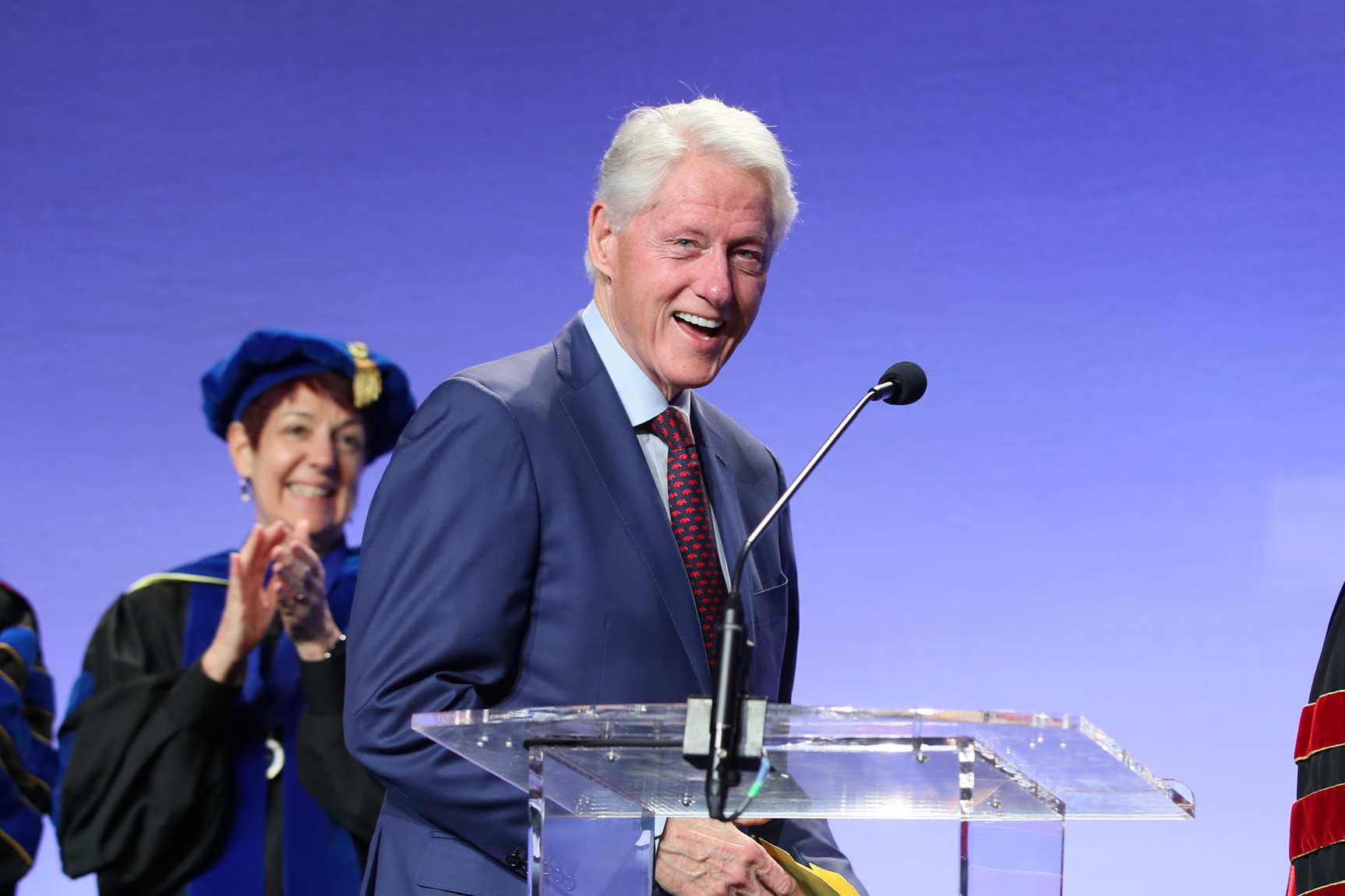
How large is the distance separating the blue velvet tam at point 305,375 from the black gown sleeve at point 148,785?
676 millimetres

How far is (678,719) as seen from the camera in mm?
1179

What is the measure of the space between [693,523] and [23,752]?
202cm

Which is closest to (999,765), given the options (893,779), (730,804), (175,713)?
(893,779)

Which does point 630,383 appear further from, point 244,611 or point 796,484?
point 244,611

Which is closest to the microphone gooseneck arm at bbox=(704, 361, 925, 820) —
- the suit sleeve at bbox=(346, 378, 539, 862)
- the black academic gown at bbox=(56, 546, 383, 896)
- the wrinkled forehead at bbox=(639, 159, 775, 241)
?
the suit sleeve at bbox=(346, 378, 539, 862)

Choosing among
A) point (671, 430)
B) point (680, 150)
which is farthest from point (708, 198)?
point (671, 430)

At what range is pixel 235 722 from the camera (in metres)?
2.78

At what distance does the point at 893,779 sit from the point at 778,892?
0.19 meters

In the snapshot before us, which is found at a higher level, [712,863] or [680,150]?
[680,150]

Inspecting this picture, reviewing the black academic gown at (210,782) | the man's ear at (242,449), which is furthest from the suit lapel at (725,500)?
the man's ear at (242,449)

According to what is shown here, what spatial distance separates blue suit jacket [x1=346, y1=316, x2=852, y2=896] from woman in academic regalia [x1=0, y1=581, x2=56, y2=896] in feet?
5.62

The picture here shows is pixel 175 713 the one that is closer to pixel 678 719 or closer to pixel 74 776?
pixel 74 776

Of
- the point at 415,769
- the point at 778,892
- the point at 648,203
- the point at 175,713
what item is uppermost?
the point at 648,203

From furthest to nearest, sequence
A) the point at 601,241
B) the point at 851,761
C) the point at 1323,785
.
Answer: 1. the point at 601,241
2. the point at 1323,785
3. the point at 851,761
